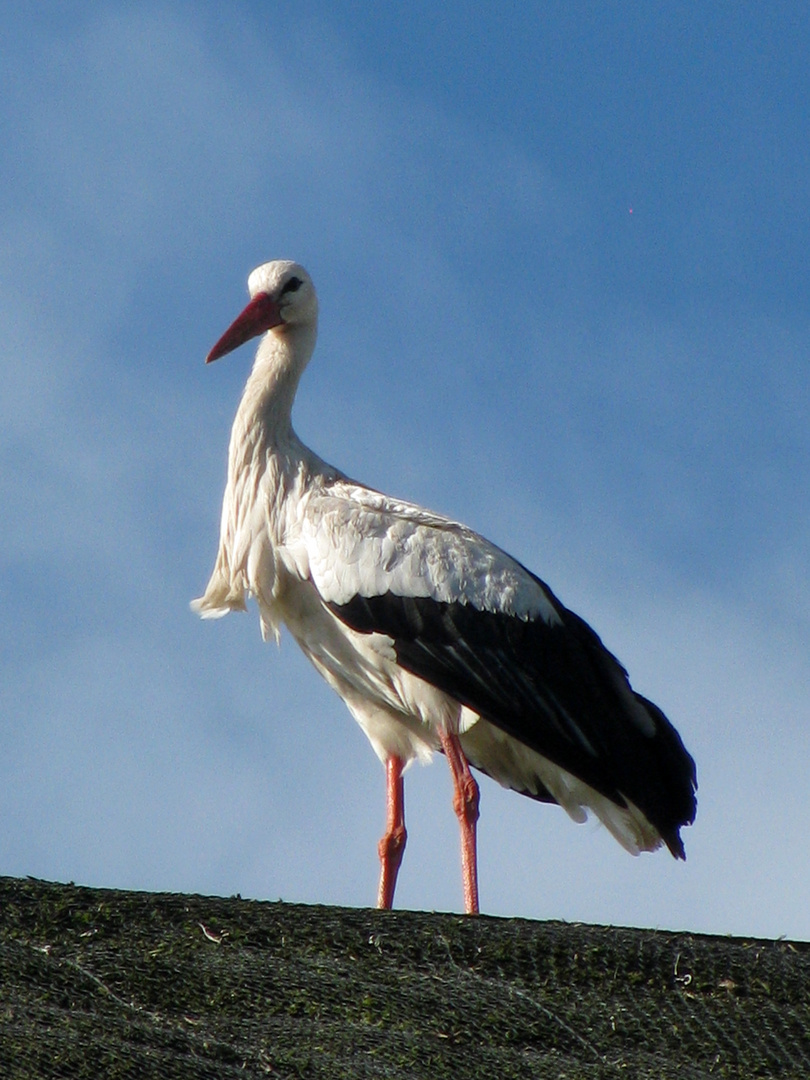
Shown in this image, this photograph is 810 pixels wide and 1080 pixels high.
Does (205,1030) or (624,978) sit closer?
(205,1030)

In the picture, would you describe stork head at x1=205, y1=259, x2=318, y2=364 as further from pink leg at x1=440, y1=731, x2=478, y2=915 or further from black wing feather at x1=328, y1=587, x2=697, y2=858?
pink leg at x1=440, y1=731, x2=478, y2=915

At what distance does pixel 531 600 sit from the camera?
7887 millimetres

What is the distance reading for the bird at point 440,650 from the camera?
755cm

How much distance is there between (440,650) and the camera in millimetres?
7602

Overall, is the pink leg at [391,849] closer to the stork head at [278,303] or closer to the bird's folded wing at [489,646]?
the bird's folded wing at [489,646]

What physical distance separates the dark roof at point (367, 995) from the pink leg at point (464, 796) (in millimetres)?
2777

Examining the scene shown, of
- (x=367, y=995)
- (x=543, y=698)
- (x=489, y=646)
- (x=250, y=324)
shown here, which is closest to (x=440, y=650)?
(x=489, y=646)

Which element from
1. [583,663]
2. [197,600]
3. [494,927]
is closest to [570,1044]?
[494,927]

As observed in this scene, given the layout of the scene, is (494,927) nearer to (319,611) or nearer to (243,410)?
(319,611)

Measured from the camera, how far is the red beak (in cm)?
855

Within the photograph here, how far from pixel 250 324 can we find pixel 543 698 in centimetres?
250

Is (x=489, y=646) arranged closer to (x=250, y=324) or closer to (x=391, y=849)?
(x=391, y=849)

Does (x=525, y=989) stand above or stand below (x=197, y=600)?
below

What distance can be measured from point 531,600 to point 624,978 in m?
3.52
